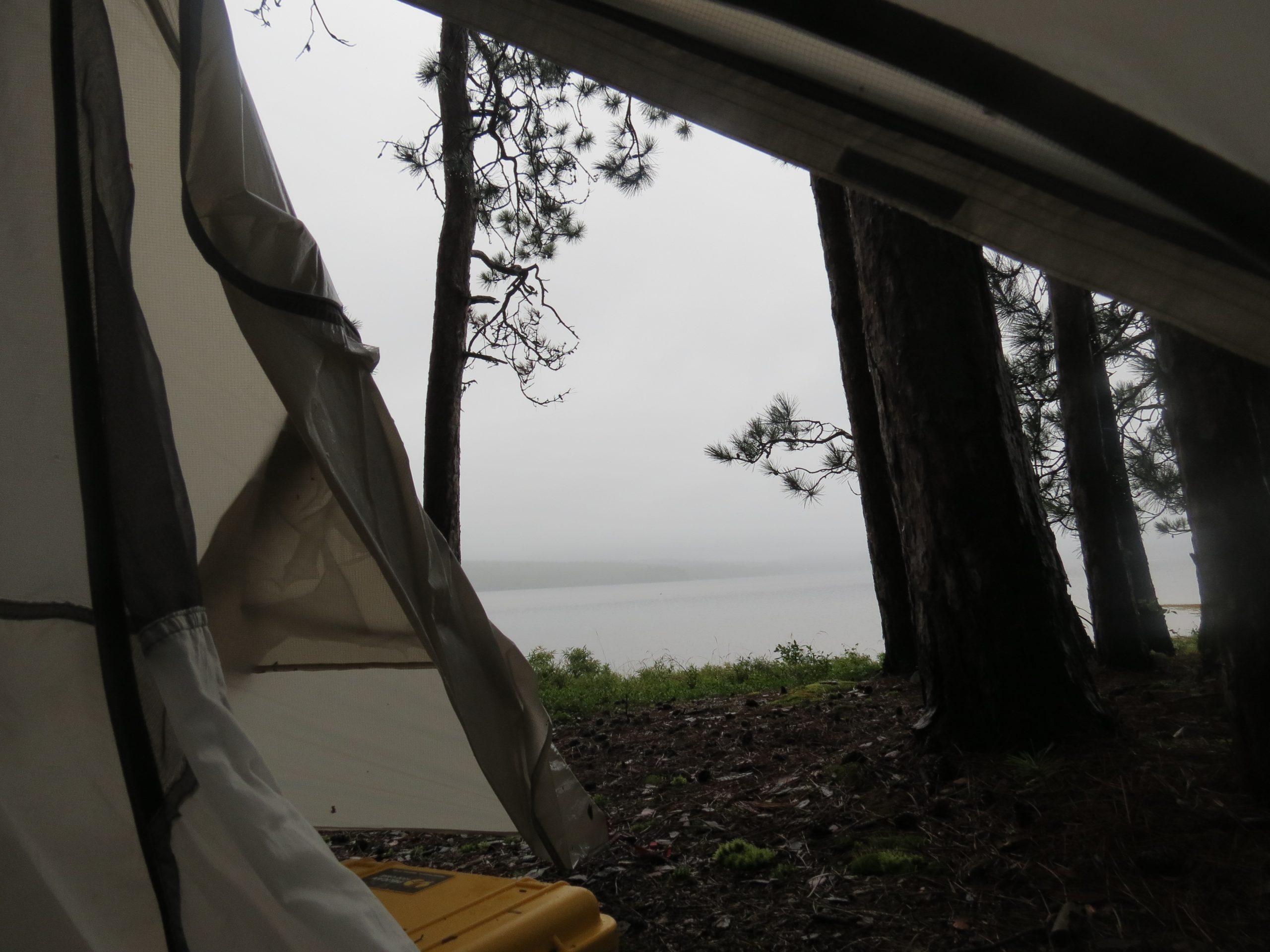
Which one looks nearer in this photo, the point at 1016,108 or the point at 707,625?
the point at 1016,108

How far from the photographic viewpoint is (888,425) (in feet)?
10.2

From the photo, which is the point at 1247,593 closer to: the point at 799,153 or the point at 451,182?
the point at 799,153

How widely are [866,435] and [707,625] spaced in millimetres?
12582

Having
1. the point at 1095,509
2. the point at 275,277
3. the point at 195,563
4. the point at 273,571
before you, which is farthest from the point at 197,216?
the point at 1095,509

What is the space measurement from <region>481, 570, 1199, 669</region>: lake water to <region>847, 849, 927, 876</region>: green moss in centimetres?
326

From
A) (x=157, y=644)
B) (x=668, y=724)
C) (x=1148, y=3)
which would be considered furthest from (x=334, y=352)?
(x=668, y=724)

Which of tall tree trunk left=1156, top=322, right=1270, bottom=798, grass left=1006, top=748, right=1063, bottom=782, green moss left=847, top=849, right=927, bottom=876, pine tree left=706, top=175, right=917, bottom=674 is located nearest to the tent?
green moss left=847, top=849, right=927, bottom=876

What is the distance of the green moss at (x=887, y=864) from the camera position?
213cm

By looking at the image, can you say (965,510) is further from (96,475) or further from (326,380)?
(96,475)

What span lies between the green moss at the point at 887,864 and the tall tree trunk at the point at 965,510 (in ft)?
2.24

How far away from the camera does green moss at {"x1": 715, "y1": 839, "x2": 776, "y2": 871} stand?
2338 mm

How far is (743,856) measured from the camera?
2.37m

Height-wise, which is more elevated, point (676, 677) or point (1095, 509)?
point (1095, 509)

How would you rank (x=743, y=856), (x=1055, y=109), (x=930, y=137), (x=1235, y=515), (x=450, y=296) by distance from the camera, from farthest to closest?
(x=450, y=296) < (x=743, y=856) < (x=1235, y=515) < (x=930, y=137) < (x=1055, y=109)
